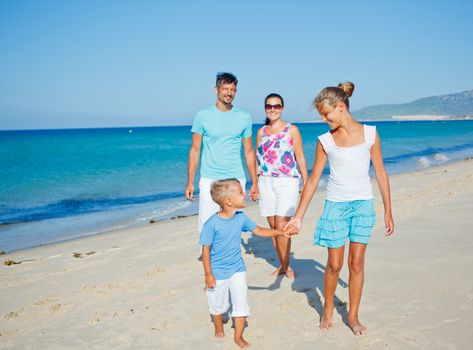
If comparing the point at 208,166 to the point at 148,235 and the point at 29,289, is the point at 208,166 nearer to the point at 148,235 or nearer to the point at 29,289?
the point at 29,289

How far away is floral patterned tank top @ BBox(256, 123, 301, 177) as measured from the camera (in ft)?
17.1

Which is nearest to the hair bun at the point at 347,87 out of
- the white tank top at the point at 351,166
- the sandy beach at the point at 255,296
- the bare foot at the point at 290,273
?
the white tank top at the point at 351,166

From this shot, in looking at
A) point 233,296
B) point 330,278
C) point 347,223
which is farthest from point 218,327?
point 347,223

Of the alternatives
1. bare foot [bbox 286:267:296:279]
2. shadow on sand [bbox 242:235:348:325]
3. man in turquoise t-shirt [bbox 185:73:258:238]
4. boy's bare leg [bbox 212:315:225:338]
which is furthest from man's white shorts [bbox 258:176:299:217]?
boy's bare leg [bbox 212:315:225:338]

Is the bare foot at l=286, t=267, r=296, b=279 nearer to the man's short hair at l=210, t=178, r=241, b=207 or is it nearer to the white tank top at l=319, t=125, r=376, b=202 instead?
the white tank top at l=319, t=125, r=376, b=202

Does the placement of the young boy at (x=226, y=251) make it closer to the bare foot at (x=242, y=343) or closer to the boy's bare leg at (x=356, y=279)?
the bare foot at (x=242, y=343)

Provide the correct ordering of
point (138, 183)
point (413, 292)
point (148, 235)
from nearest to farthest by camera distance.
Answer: point (413, 292) < point (148, 235) < point (138, 183)

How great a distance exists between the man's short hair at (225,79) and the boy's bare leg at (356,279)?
2.18 meters

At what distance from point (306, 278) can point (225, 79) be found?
8.15 ft

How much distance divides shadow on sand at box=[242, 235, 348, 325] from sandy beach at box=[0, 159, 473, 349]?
1 centimetres

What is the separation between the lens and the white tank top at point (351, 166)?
356 centimetres

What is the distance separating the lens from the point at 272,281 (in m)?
5.13

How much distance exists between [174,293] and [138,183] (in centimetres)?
1676

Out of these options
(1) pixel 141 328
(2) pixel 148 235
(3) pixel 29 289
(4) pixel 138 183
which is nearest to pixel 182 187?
(4) pixel 138 183
